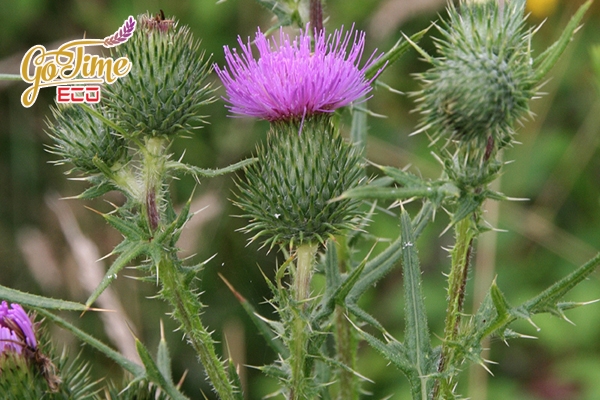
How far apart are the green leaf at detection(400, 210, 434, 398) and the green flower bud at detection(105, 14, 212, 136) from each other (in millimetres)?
772

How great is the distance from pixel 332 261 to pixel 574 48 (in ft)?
9.36

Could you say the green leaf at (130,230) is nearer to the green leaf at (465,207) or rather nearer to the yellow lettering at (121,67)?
the yellow lettering at (121,67)

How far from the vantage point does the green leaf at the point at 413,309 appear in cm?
194

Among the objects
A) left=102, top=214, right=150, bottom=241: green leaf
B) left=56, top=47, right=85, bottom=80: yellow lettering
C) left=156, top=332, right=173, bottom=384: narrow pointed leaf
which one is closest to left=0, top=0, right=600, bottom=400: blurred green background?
left=156, top=332, right=173, bottom=384: narrow pointed leaf

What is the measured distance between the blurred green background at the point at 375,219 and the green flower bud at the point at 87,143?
3.62 feet

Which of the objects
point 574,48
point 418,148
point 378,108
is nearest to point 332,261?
point 418,148

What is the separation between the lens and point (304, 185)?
2.13 m

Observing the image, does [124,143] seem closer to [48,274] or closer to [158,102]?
[158,102]

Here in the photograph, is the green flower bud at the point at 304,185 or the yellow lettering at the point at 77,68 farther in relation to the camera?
the yellow lettering at the point at 77,68

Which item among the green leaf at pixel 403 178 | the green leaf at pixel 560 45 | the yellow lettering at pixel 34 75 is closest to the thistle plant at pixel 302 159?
the green leaf at pixel 403 178

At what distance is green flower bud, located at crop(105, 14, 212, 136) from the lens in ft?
7.06

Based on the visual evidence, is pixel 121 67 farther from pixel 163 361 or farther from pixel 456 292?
pixel 456 292

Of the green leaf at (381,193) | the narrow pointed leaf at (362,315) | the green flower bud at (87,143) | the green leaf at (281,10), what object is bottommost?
the narrow pointed leaf at (362,315)

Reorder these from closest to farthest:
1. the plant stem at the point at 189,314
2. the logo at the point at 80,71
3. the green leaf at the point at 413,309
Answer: the green leaf at the point at 413,309
the plant stem at the point at 189,314
the logo at the point at 80,71
